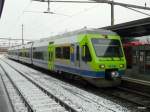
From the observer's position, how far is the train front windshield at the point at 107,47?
15.0 m

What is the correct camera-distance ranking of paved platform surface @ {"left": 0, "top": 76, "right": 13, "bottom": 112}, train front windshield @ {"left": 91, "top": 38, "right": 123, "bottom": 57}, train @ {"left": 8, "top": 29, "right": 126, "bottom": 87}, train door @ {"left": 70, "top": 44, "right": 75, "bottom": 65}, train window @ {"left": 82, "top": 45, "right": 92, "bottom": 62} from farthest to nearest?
train door @ {"left": 70, "top": 44, "right": 75, "bottom": 65}
train front windshield @ {"left": 91, "top": 38, "right": 123, "bottom": 57}
train window @ {"left": 82, "top": 45, "right": 92, "bottom": 62}
train @ {"left": 8, "top": 29, "right": 126, "bottom": 87}
paved platform surface @ {"left": 0, "top": 76, "right": 13, "bottom": 112}

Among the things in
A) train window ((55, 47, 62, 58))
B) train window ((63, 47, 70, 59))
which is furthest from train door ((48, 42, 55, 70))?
train window ((63, 47, 70, 59))

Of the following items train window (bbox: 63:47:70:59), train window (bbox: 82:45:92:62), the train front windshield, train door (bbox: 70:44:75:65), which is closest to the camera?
train window (bbox: 82:45:92:62)

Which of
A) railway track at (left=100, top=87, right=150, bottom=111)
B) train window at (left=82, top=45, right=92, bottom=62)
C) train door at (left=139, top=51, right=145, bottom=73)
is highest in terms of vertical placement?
train window at (left=82, top=45, right=92, bottom=62)

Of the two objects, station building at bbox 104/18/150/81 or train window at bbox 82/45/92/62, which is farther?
station building at bbox 104/18/150/81

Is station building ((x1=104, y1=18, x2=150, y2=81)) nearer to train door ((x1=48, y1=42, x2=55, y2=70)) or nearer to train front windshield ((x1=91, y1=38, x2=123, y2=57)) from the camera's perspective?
train front windshield ((x1=91, y1=38, x2=123, y2=57))

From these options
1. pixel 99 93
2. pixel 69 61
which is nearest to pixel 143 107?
pixel 99 93

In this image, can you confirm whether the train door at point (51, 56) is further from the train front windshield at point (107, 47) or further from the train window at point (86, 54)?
the train front windshield at point (107, 47)

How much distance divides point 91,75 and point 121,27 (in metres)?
3.64

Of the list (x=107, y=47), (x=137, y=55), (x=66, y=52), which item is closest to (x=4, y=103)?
(x=107, y=47)

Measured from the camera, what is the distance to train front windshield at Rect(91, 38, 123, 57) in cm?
1495

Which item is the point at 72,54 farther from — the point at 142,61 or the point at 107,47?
the point at 142,61

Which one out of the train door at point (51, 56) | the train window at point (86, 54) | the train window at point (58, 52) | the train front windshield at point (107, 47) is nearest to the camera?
the train window at point (86, 54)

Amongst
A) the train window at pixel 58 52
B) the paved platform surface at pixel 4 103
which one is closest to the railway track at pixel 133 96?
the paved platform surface at pixel 4 103
